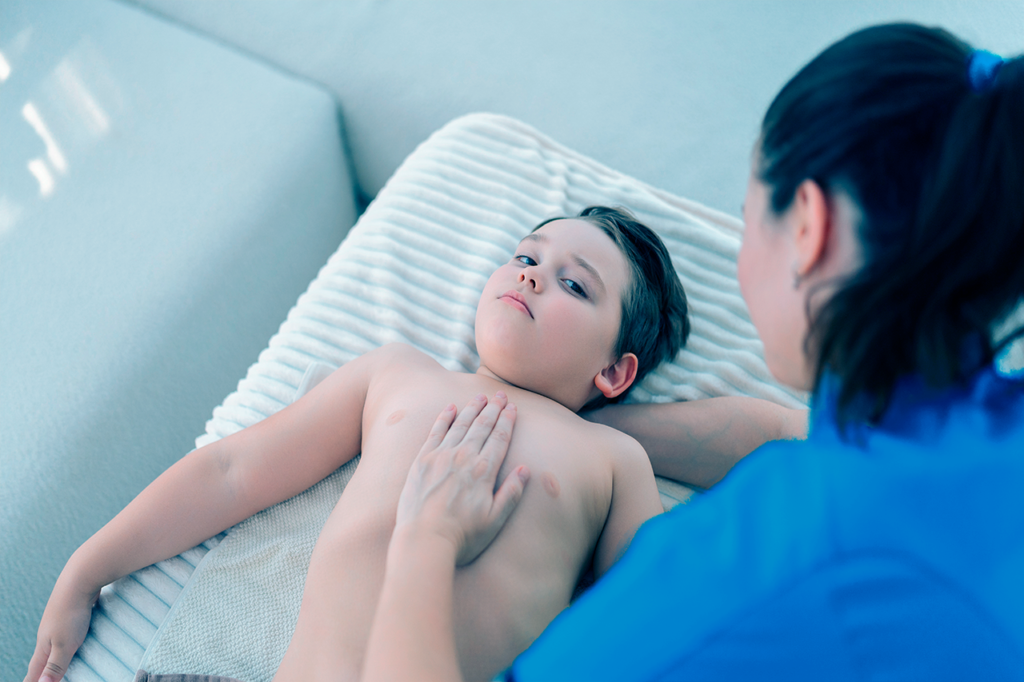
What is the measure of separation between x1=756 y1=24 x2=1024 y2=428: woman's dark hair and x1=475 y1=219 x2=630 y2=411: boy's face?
46 centimetres

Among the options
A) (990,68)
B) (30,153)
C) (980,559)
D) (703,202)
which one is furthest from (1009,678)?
(30,153)

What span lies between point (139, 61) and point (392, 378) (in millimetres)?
1231

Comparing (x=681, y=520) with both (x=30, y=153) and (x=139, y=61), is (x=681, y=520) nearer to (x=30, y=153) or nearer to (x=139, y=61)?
(x=30, y=153)

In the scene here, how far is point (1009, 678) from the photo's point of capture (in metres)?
0.44

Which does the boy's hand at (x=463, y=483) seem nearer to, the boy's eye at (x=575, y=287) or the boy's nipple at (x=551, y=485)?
the boy's nipple at (x=551, y=485)

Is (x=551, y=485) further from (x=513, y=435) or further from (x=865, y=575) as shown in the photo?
(x=865, y=575)

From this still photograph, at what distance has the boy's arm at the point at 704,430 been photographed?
3.23ft

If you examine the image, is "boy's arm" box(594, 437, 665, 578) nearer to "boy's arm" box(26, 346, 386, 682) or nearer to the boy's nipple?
the boy's nipple

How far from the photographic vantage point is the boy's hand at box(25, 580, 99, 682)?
809 mm

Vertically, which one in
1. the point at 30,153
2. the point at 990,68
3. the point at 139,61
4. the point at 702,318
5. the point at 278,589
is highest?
the point at 990,68

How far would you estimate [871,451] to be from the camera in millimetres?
465

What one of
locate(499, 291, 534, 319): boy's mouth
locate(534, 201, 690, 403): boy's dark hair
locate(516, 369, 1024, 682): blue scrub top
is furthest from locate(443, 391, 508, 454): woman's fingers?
Result: locate(516, 369, 1024, 682): blue scrub top

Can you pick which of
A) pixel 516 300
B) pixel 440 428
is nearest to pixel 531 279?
pixel 516 300

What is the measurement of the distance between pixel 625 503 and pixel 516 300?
1.10ft
